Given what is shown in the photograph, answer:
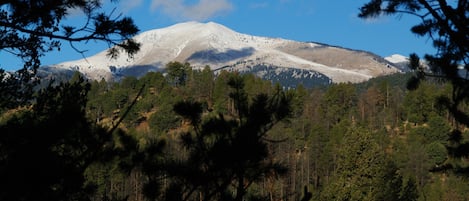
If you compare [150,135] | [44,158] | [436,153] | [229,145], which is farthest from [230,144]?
[436,153]

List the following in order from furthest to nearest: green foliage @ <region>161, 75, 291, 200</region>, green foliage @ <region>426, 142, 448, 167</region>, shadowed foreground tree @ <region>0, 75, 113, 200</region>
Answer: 1. green foliage @ <region>426, 142, 448, 167</region>
2. green foliage @ <region>161, 75, 291, 200</region>
3. shadowed foreground tree @ <region>0, 75, 113, 200</region>

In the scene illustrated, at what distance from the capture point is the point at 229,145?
558cm

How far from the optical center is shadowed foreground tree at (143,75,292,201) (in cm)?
555

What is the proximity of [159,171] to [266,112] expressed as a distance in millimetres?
1239

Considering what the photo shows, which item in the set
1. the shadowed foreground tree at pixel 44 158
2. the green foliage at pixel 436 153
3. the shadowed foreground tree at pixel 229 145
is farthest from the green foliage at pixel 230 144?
the green foliage at pixel 436 153

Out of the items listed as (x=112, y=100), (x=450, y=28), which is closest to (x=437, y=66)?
(x=450, y=28)

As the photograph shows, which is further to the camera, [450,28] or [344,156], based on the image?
[344,156]

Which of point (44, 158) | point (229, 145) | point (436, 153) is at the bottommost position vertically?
point (436, 153)

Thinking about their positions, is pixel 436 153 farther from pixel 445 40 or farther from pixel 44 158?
pixel 44 158

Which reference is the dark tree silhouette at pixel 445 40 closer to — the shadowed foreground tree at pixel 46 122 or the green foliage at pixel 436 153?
the shadowed foreground tree at pixel 46 122

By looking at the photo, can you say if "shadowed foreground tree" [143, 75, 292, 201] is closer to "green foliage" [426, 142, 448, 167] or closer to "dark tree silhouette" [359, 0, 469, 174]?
"dark tree silhouette" [359, 0, 469, 174]

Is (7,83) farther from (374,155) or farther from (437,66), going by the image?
(374,155)

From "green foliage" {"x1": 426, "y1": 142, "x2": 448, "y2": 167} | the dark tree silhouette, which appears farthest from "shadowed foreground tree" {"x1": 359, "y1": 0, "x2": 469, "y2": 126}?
"green foliage" {"x1": 426, "y1": 142, "x2": 448, "y2": 167}

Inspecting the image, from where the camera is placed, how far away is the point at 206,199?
5082mm
